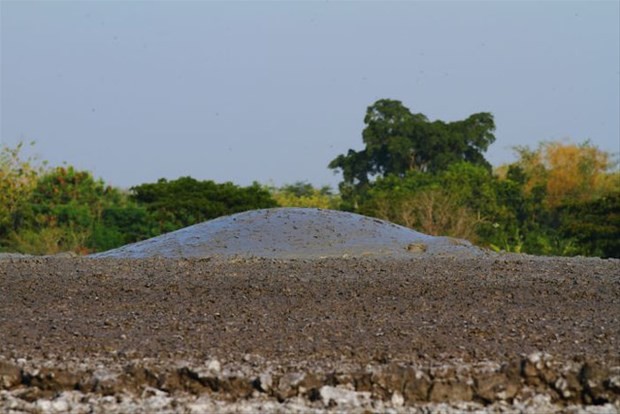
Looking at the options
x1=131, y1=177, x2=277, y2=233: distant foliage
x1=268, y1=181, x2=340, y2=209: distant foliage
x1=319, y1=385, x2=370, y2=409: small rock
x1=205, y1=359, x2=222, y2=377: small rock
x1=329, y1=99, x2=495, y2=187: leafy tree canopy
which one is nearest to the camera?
x1=319, y1=385, x2=370, y2=409: small rock

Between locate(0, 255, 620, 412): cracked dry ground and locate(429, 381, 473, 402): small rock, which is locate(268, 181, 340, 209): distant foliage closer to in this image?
locate(0, 255, 620, 412): cracked dry ground

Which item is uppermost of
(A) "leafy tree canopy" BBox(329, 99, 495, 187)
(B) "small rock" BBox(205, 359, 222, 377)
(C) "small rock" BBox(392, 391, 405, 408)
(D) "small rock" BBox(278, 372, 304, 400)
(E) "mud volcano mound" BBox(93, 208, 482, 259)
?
(A) "leafy tree canopy" BBox(329, 99, 495, 187)

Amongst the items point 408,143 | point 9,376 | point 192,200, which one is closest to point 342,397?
point 9,376

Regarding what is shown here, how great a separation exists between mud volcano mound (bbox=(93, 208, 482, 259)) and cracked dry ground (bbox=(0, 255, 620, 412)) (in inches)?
145

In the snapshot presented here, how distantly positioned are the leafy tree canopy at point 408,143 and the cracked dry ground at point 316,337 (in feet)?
95.2

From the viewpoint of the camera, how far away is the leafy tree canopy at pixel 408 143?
125ft

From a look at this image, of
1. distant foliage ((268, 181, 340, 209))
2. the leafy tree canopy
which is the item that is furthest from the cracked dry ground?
→ the leafy tree canopy

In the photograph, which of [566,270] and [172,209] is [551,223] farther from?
[566,270]

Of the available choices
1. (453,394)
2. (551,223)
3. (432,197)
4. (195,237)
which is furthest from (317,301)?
(551,223)

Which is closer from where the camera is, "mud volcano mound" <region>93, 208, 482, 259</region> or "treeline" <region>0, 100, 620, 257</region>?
"mud volcano mound" <region>93, 208, 482, 259</region>

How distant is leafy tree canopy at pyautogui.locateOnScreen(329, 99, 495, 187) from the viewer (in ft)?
125

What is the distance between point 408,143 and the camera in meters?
37.9

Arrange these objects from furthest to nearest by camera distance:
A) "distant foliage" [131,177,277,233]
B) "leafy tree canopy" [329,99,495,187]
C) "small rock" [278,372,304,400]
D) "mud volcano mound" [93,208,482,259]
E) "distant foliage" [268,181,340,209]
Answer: "leafy tree canopy" [329,99,495,187] → "distant foliage" [268,181,340,209] → "distant foliage" [131,177,277,233] → "mud volcano mound" [93,208,482,259] → "small rock" [278,372,304,400]

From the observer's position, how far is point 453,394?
181 inches
